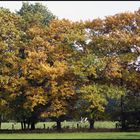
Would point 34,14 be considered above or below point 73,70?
above

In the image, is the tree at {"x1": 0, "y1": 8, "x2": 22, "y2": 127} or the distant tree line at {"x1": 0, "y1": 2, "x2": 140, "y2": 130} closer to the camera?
the distant tree line at {"x1": 0, "y1": 2, "x2": 140, "y2": 130}

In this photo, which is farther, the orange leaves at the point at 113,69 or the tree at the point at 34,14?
the tree at the point at 34,14

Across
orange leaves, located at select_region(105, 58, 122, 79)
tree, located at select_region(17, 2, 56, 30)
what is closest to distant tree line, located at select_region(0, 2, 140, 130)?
orange leaves, located at select_region(105, 58, 122, 79)

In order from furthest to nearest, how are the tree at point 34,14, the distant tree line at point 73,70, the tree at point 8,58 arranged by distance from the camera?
the tree at point 34,14 → the tree at point 8,58 → the distant tree line at point 73,70

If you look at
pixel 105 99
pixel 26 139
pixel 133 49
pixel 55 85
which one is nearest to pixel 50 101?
pixel 55 85

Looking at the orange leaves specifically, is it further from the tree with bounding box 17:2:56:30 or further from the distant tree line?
the tree with bounding box 17:2:56:30

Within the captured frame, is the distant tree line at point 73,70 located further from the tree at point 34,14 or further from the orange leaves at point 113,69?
the tree at point 34,14

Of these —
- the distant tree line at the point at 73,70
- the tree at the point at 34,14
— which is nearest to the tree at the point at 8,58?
the distant tree line at the point at 73,70

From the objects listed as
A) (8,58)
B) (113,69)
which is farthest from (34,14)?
(113,69)

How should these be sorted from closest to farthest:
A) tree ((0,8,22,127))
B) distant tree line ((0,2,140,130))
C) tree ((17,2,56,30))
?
distant tree line ((0,2,140,130)) < tree ((0,8,22,127)) < tree ((17,2,56,30))

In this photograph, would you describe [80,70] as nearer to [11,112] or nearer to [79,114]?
[79,114]

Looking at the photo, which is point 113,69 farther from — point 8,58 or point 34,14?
point 34,14

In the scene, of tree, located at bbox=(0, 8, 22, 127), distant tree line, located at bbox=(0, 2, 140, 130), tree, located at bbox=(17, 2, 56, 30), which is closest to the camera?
distant tree line, located at bbox=(0, 2, 140, 130)

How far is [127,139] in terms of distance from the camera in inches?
1539
